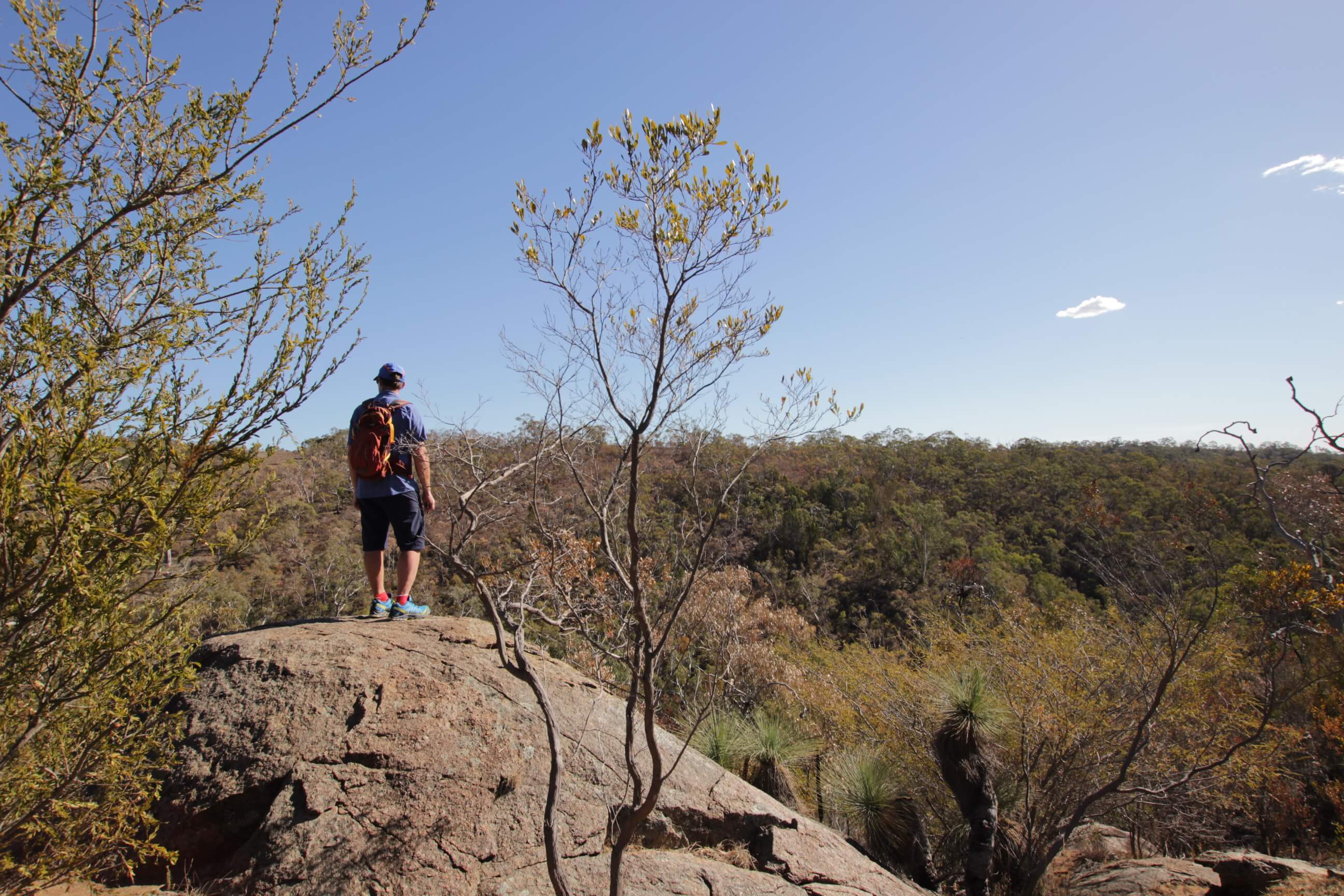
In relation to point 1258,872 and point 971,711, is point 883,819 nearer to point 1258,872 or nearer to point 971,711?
point 971,711

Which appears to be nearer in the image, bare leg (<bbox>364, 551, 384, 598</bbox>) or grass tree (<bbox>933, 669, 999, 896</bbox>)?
bare leg (<bbox>364, 551, 384, 598</bbox>)

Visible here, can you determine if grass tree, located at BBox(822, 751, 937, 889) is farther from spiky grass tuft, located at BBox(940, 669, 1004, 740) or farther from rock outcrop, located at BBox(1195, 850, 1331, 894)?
rock outcrop, located at BBox(1195, 850, 1331, 894)

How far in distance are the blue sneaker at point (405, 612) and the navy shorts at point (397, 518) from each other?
0.58 m

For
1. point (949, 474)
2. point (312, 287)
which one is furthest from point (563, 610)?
point (949, 474)

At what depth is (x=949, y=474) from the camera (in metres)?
39.7

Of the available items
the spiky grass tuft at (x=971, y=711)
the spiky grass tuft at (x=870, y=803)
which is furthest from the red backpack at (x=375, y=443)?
the spiky grass tuft at (x=971, y=711)

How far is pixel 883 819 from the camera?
21.7 feet

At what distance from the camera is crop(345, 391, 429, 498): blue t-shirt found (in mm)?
4449

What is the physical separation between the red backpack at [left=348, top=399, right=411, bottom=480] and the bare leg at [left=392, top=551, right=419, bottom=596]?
22.3 inches

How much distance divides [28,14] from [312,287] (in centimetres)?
138

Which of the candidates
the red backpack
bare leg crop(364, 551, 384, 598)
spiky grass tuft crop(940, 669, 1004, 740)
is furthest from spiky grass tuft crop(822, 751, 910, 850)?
the red backpack

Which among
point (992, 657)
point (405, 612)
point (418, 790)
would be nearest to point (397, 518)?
point (405, 612)

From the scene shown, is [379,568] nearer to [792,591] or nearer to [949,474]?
[792,591]

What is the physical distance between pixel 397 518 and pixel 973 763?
6032mm
